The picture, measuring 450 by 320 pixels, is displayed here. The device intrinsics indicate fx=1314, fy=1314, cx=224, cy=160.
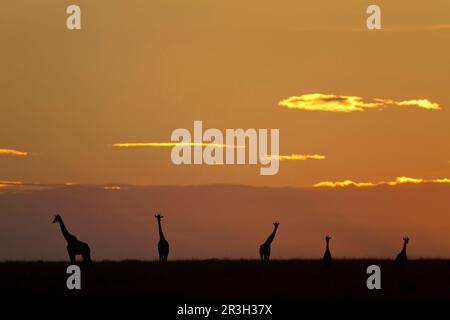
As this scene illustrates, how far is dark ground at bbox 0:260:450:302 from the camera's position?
49281 mm

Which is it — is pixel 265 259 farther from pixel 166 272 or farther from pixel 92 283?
pixel 92 283

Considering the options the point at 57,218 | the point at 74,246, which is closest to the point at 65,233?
the point at 74,246

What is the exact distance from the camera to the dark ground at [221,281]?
4928 centimetres

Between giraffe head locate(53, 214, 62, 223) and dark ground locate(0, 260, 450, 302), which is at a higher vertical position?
giraffe head locate(53, 214, 62, 223)

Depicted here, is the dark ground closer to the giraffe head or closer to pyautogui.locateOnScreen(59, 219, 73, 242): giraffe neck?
pyautogui.locateOnScreen(59, 219, 73, 242): giraffe neck

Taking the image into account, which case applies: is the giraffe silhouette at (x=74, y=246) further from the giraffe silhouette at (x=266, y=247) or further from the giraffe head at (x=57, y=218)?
the giraffe silhouette at (x=266, y=247)

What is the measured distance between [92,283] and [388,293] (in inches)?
465

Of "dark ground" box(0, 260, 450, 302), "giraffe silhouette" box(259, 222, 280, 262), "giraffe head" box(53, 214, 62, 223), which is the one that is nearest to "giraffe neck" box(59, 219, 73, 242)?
"giraffe head" box(53, 214, 62, 223)

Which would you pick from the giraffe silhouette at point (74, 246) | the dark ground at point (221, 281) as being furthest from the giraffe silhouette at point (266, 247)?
the giraffe silhouette at point (74, 246)

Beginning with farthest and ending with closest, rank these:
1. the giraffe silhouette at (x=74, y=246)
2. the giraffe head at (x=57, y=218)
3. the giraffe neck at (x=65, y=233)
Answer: the giraffe head at (x=57, y=218), the giraffe neck at (x=65, y=233), the giraffe silhouette at (x=74, y=246)

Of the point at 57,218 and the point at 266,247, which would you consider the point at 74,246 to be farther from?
the point at 266,247

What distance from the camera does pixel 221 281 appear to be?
53.9 m
